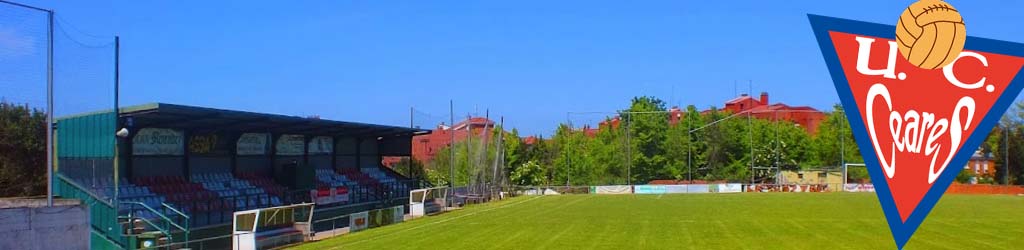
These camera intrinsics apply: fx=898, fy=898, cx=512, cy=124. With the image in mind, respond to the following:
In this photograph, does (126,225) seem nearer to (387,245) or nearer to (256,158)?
(387,245)

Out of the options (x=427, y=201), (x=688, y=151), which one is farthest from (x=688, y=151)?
(x=427, y=201)

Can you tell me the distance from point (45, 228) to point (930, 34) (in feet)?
57.3

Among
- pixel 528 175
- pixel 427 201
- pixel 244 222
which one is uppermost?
Result: pixel 244 222

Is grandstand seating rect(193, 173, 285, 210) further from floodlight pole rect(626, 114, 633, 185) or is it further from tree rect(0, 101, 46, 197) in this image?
floodlight pole rect(626, 114, 633, 185)

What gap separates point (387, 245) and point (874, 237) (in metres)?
14.4

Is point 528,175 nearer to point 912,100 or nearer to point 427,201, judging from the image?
point 427,201

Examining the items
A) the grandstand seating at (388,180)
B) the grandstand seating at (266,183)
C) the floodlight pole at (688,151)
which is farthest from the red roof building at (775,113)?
the grandstand seating at (266,183)

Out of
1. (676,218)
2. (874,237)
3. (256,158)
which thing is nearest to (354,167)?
(256,158)

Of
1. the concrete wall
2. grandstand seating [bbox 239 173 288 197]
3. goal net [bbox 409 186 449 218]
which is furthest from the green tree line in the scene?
the concrete wall

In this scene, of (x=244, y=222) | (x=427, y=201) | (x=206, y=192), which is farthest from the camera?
(x=427, y=201)

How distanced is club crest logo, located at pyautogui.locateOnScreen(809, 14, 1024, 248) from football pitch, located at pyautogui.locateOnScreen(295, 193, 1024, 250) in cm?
1816

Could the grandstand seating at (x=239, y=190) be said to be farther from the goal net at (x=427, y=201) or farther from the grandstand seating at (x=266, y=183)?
the goal net at (x=427, y=201)

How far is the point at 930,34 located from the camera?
20.5 ft

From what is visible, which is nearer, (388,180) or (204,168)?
(204,168)
